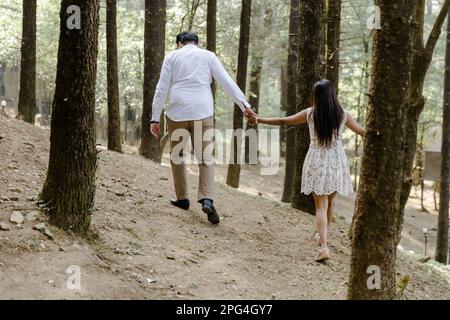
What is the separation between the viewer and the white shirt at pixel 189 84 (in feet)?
24.7

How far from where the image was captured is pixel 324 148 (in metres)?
6.93

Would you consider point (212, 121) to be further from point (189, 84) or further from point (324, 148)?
point (324, 148)

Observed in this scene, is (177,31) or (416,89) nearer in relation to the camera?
(416,89)

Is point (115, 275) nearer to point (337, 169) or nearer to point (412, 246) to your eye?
point (337, 169)

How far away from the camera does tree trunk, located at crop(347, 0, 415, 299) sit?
4781mm

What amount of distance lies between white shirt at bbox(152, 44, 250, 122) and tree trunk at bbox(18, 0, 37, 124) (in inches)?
241

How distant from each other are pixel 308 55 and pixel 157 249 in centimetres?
474

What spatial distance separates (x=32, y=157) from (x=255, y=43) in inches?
661

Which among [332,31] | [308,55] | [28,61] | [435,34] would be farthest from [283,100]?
[435,34]

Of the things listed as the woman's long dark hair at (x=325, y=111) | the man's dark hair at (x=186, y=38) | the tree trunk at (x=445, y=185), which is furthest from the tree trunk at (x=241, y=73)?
the woman's long dark hair at (x=325, y=111)

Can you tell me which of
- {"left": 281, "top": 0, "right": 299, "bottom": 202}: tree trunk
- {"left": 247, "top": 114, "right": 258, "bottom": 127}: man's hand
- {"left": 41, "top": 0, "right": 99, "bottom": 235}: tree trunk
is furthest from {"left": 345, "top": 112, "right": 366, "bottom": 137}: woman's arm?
{"left": 281, "top": 0, "right": 299, "bottom": 202}: tree trunk

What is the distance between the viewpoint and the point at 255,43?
24.0m

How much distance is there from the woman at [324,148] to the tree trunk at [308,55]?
2.66 metres
